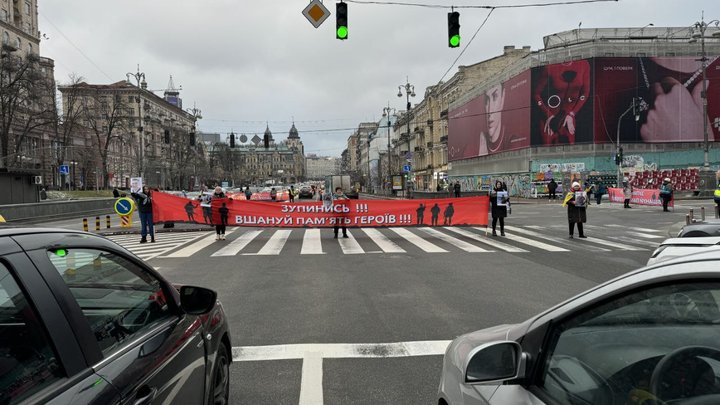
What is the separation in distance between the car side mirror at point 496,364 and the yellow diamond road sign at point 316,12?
11.9 meters

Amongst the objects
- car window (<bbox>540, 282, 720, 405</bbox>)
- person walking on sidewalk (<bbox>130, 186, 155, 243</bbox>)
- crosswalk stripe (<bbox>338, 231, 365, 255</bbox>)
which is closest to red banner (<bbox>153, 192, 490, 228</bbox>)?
crosswalk stripe (<bbox>338, 231, 365, 255</bbox>)

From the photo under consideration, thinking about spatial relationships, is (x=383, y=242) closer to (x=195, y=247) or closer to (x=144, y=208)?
(x=195, y=247)

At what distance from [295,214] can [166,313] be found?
14372mm

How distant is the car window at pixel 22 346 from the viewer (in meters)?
1.64

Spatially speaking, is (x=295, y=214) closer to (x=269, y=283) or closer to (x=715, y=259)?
→ (x=269, y=283)

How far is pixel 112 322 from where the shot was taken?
7.77 feet

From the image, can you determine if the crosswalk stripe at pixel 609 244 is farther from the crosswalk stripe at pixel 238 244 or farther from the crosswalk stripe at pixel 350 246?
the crosswalk stripe at pixel 238 244

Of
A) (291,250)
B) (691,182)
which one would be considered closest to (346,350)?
(291,250)

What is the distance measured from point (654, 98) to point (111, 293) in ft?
180

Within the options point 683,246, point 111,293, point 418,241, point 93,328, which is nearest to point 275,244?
point 418,241

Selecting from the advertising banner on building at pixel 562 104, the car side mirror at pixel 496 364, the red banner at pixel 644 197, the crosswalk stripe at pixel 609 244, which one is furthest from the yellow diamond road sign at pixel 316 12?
the advertising banner on building at pixel 562 104

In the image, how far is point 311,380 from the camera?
14.4 feet

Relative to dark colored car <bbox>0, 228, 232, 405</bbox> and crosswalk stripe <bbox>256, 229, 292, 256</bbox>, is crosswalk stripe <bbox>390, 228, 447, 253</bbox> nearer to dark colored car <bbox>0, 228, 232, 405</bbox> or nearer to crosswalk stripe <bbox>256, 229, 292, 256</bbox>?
crosswalk stripe <bbox>256, 229, 292, 256</bbox>

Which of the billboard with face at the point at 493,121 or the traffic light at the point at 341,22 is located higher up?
the billboard with face at the point at 493,121
